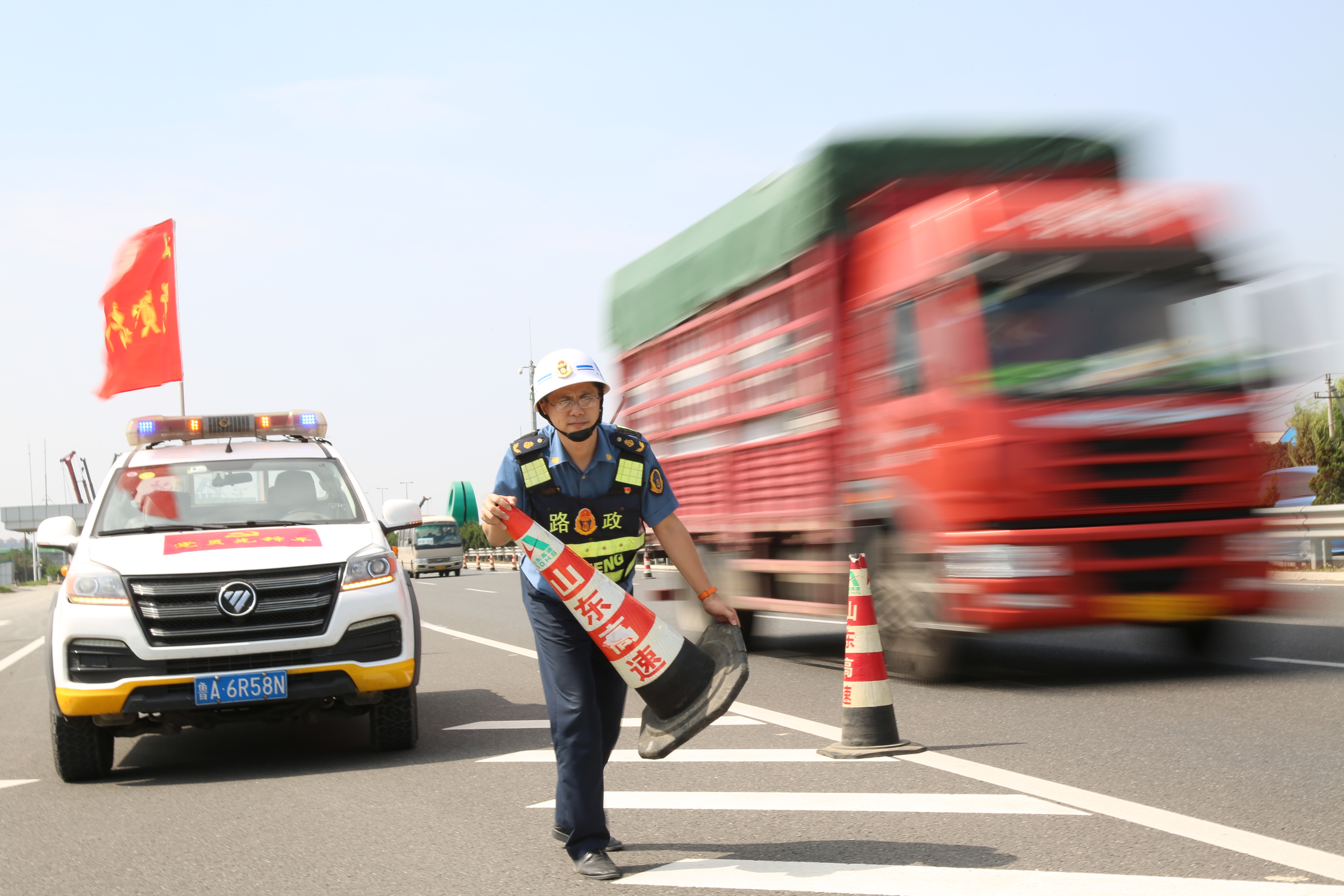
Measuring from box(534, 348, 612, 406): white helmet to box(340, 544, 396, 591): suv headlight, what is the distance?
2.87 meters

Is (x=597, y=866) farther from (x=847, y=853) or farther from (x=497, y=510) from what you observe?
(x=497, y=510)

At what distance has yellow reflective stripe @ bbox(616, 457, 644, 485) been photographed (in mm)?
→ 5062

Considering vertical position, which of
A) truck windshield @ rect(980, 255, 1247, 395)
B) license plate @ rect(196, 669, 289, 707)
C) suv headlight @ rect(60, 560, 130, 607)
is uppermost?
truck windshield @ rect(980, 255, 1247, 395)

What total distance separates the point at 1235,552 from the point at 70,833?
22.7 ft

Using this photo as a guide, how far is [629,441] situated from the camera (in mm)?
5121

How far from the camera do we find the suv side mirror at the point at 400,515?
8.46 m

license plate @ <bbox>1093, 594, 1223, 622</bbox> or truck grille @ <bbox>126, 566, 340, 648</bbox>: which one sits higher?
truck grille @ <bbox>126, 566, 340, 648</bbox>

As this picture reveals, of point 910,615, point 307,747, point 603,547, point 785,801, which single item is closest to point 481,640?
point 910,615

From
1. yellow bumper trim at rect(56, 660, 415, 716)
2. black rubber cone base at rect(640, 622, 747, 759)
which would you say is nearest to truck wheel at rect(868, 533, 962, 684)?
yellow bumper trim at rect(56, 660, 415, 716)

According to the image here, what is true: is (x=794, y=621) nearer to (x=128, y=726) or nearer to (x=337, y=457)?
(x=337, y=457)

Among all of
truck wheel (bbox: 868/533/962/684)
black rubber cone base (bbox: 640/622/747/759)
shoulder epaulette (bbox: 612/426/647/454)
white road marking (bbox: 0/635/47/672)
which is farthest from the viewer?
white road marking (bbox: 0/635/47/672)

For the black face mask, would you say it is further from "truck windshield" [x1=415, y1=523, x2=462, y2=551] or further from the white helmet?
"truck windshield" [x1=415, y1=523, x2=462, y2=551]

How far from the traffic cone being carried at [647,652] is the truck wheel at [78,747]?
3571 millimetres

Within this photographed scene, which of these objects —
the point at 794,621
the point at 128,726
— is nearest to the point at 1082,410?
the point at 128,726
